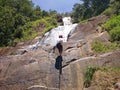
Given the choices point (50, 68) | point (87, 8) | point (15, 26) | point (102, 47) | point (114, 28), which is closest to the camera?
point (50, 68)

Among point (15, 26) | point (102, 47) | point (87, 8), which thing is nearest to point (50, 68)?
point (102, 47)

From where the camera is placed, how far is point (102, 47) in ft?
76.2

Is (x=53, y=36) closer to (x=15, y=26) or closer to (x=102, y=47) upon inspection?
(x=102, y=47)

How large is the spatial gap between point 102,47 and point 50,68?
4127mm

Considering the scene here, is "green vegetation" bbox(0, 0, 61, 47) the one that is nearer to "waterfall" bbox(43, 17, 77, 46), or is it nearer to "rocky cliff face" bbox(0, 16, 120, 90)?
"waterfall" bbox(43, 17, 77, 46)

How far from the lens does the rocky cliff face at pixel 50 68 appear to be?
20.2 m

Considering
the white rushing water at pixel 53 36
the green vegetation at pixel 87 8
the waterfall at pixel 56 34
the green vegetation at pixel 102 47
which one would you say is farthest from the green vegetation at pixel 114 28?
the green vegetation at pixel 87 8

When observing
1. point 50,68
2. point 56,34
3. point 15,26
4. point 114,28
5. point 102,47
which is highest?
point 15,26

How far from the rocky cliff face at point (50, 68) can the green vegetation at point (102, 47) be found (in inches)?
14.3

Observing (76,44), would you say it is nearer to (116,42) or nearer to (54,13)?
(116,42)

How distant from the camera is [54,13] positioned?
194 ft

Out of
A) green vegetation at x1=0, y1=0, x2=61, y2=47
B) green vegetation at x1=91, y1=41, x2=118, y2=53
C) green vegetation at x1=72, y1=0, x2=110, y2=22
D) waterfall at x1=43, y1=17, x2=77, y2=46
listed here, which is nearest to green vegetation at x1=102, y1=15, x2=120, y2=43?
green vegetation at x1=91, y1=41, x2=118, y2=53

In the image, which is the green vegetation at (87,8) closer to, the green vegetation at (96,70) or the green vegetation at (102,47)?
the green vegetation at (102,47)

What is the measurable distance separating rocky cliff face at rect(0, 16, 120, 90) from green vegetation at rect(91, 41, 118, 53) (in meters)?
0.36
